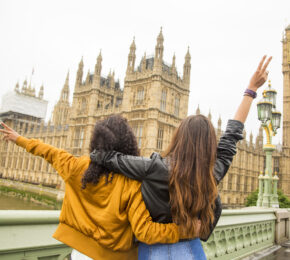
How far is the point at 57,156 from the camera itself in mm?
1607

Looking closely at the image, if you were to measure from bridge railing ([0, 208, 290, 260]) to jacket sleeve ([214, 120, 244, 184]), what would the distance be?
1.14 meters

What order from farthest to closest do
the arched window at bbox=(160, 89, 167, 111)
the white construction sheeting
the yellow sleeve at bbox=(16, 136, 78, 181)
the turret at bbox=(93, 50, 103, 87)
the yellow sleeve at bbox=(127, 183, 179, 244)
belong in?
the white construction sheeting → the turret at bbox=(93, 50, 103, 87) → the arched window at bbox=(160, 89, 167, 111) → the yellow sleeve at bbox=(16, 136, 78, 181) → the yellow sleeve at bbox=(127, 183, 179, 244)

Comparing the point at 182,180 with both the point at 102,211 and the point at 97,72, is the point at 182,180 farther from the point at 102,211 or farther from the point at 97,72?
the point at 97,72

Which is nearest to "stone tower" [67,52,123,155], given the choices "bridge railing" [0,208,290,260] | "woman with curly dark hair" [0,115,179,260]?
"bridge railing" [0,208,290,260]

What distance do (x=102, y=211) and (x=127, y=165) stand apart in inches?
11.4

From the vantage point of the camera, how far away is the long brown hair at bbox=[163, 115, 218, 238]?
1485mm

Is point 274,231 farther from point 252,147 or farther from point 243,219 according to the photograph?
point 252,147

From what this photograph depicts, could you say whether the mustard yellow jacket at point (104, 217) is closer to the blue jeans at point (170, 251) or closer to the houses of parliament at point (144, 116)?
the blue jeans at point (170, 251)

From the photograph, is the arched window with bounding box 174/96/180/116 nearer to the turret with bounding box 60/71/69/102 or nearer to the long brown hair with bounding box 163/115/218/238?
the long brown hair with bounding box 163/115/218/238

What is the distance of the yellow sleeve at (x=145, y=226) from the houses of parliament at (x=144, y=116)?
21219 millimetres

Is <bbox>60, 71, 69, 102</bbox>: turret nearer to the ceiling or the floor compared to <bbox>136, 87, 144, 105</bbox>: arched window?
nearer to the ceiling

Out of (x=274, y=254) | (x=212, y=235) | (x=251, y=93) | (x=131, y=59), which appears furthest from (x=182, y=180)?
(x=131, y=59)

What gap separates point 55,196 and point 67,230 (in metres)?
29.2

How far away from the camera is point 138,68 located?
27.4 metres
